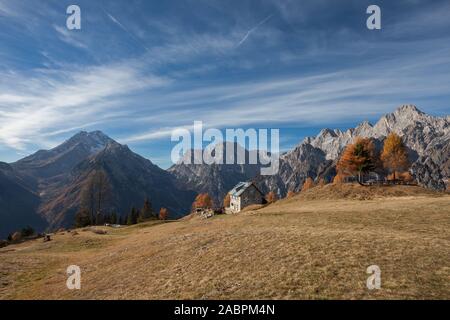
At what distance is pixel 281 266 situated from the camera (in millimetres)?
21688

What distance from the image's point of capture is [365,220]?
38.3 meters

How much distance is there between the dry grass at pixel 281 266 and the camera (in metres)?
17.8

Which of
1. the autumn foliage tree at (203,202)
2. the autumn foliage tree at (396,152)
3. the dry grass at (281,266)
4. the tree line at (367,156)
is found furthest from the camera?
the autumn foliage tree at (203,202)

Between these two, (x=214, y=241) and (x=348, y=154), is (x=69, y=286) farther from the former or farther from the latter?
(x=348, y=154)

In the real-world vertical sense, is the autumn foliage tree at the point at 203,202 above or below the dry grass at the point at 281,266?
below

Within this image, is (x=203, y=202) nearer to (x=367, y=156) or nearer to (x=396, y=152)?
(x=367, y=156)

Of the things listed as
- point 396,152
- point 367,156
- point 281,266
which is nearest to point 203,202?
point 367,156

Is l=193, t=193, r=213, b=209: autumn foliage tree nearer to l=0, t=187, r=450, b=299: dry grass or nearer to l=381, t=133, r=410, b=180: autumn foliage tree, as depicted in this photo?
l=381, t=133, r=410, b=180: autumn foliage tree

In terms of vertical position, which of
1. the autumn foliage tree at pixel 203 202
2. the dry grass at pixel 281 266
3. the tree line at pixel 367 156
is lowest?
the autumn foliage tree at pixel 203 202

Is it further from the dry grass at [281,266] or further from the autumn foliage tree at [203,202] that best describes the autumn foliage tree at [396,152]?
the autumn foliage tree at [203,202]

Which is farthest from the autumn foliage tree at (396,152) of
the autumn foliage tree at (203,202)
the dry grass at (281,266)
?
the autumn foliage tree at (203,202)

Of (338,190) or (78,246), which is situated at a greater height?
(338,190)
